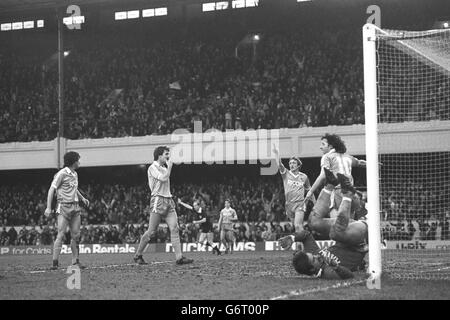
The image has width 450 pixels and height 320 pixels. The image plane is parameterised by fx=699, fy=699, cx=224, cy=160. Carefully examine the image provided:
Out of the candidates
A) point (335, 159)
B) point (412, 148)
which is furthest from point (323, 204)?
point (412, 148)

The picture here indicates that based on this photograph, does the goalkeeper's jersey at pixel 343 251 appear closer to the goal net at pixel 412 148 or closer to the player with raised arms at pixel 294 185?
the goal net at pixel 412 148

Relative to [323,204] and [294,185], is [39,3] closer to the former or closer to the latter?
[294,185]

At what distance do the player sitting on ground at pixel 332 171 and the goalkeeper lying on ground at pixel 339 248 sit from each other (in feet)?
1.14

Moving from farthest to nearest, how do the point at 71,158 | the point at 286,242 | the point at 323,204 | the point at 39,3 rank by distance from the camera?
the point at 39,3
the point at 71,158
the point at 323,204
the point at 286,242

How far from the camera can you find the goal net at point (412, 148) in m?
10.8

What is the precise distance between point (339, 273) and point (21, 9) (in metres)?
32.9

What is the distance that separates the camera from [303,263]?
916 cm

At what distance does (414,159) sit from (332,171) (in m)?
20.9

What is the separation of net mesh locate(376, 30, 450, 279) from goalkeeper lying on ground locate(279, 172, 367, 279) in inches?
203

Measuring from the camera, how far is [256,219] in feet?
99.5

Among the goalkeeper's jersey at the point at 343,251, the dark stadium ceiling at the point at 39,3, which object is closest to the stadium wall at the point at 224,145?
the dark stadium ceiling at the point at 39,3

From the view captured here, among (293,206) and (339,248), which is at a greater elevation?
(293,206)
